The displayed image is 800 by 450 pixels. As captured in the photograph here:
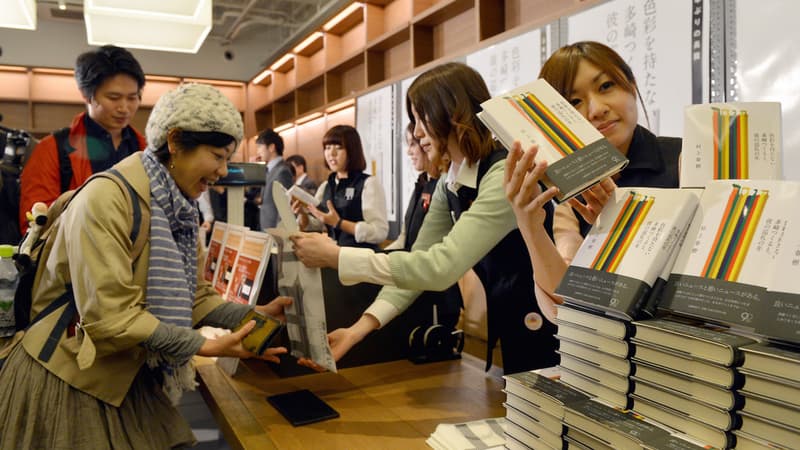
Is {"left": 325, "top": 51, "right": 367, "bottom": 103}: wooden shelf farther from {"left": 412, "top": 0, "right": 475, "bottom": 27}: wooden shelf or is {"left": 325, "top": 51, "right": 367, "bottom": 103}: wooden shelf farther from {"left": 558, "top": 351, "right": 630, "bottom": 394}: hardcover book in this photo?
{"left": 558, "top": 351, "right": 630, "bottom": 394}: hardcover book

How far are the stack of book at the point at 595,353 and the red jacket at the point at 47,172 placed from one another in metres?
2.03

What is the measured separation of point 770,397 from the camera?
20.5 inches

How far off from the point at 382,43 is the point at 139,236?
3.71 m

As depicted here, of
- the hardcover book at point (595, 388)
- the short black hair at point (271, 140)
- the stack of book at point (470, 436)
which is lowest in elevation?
the stack of book at point (470, 436)

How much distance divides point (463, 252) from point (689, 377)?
2.45 feet

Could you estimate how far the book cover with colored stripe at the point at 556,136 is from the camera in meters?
0.75

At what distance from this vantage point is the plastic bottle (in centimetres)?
123

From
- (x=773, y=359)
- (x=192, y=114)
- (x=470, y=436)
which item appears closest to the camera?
(x=773, y=359)

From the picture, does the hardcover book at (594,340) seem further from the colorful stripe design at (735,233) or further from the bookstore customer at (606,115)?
the bookstore customer at (606,115)

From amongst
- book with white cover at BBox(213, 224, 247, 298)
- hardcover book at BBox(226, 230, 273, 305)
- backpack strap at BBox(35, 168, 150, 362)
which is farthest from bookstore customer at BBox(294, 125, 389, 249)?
backpack strap at BBox(35, 168, 150, 362)

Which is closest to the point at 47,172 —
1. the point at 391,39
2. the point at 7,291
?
the point at 7,291

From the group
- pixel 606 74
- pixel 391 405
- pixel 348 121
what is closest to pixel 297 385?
pixel 391 405

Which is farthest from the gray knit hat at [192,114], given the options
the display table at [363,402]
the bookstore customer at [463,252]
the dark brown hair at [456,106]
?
the display table at [363,402]

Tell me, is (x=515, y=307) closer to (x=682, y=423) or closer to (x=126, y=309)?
(x=682, y=423)
